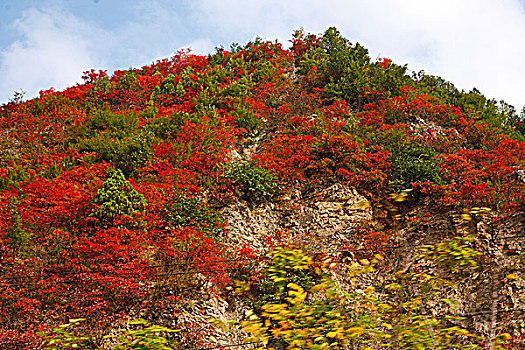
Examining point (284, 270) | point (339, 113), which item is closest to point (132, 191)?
point (284, 270)

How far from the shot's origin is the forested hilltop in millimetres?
3389

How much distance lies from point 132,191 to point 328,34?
59.7 feet

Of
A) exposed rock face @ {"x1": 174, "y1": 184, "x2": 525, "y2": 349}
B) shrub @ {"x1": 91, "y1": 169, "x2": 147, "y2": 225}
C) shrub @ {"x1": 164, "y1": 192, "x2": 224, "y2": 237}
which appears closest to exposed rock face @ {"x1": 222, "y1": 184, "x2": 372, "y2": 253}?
exposed rock face @ {"x1": 174, "y1": 184, "x2": 525, "y2": 349}

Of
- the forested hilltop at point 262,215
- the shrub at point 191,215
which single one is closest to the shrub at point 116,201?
the forested hilltop at point 262,215

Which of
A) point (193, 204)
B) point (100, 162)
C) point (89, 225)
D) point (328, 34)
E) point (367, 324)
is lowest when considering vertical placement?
point (367, 324)

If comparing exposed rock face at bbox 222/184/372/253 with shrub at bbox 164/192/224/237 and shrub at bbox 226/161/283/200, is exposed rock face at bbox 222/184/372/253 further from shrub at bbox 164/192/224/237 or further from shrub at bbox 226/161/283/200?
shrub at bbox 164/192/224/237

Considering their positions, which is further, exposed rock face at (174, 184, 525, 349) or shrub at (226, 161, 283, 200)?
shrub at (226, 161, 283, 200)

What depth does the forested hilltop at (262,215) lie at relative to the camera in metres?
3.39

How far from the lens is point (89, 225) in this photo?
8.64 m

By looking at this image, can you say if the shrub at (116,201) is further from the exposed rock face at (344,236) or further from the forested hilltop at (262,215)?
the exposed rock face at (344,236)

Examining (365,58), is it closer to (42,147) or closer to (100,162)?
(100,162)

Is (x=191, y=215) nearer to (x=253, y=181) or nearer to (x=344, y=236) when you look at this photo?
(x=253, y=181)

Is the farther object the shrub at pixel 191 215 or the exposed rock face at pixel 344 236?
the shrub at pixel 191 215

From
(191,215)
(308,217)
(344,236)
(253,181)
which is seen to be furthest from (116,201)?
(344,236)
